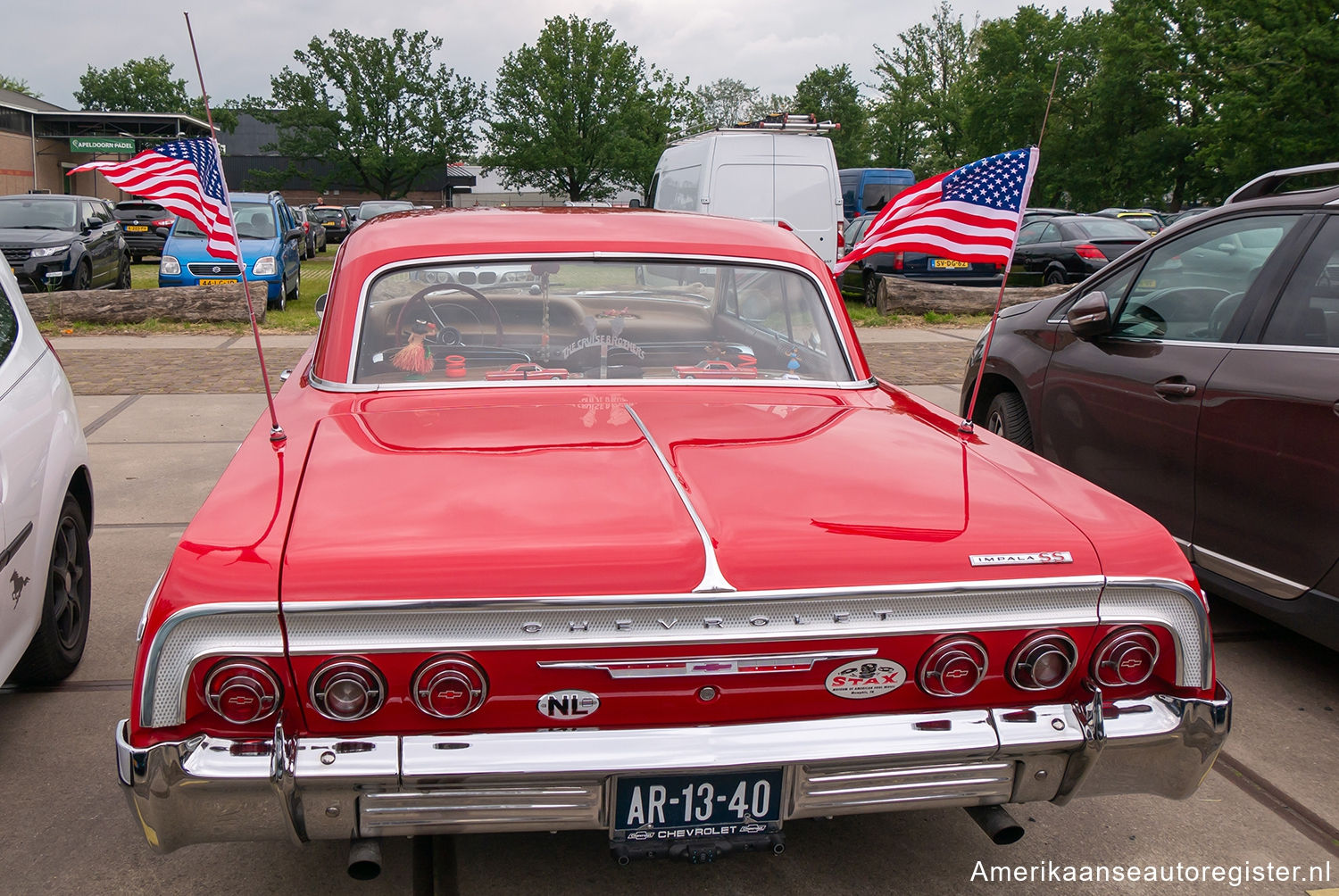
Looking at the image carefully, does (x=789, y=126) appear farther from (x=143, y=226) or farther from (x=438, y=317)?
(x=143, y=226)

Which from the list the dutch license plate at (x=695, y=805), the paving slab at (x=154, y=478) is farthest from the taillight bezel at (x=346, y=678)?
the paving slab at (x=154, y=478)

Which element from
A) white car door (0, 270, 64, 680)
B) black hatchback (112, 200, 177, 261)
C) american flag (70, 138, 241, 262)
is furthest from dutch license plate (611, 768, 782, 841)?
black hatchback (112, 200, 177, 261)

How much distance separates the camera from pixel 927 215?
4125 millimetres

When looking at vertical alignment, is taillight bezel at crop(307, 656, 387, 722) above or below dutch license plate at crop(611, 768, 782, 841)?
above

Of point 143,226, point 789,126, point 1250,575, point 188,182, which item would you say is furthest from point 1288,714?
point 143,226

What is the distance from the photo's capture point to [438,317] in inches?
136

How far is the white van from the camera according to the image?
12.7 meters

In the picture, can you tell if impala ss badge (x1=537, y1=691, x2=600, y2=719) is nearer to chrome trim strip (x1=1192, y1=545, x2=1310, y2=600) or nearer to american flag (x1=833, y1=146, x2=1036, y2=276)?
american flag (x1=833, y1=146, x2=1036, y2=276)

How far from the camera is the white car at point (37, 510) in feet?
10.1

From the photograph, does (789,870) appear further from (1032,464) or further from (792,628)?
(1032,464)

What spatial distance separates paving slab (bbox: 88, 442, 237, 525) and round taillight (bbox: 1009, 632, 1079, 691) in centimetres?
456

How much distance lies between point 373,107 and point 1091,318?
2209 inches

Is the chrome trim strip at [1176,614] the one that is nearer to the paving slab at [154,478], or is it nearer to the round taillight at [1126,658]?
the round taillight at [1126,658]

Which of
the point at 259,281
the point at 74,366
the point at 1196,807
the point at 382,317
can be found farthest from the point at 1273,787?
the point at 259,281
